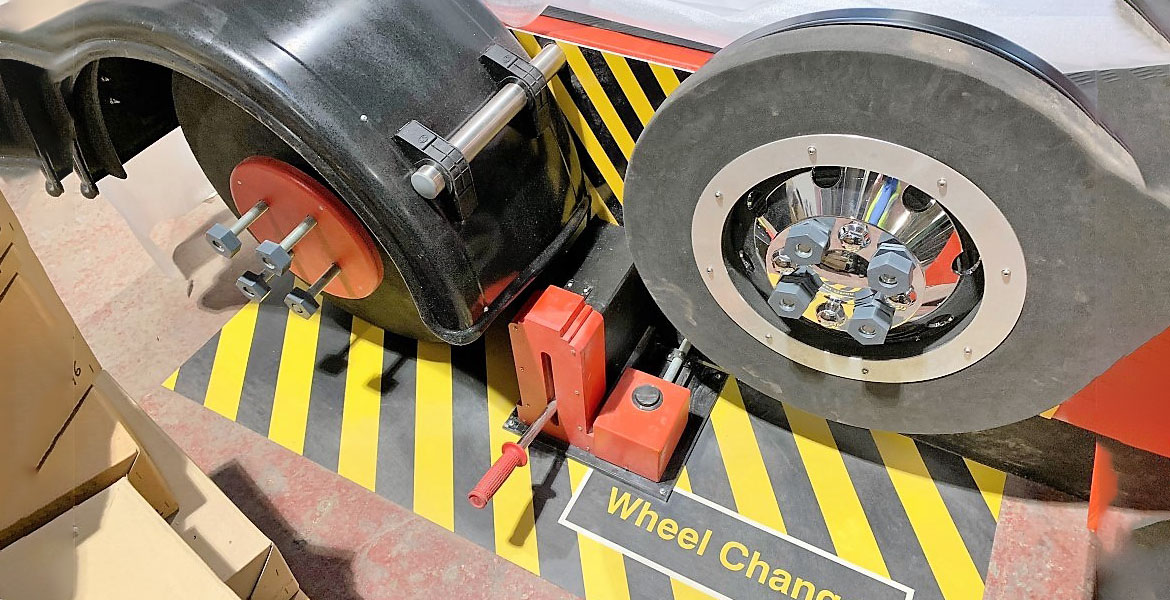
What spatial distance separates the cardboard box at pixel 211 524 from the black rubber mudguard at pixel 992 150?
2.18ft

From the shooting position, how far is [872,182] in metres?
0.78

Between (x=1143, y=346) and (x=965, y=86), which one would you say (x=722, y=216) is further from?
(x=1143, y=346)

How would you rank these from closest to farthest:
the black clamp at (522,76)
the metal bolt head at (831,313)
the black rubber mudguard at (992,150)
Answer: the black rubber mudguard at (992,150), the metal bolt head at (831,313), the black clamp at (522,76)

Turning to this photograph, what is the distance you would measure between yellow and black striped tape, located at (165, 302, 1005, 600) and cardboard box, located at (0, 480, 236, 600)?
431 mm

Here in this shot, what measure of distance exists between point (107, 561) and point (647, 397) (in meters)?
0.72

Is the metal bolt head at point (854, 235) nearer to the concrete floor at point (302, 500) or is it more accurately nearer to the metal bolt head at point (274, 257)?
the concrete floor at point (302, 500)

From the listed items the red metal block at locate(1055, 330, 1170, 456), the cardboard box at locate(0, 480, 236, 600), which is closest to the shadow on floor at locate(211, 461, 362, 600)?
the cardboard box at locate(0, 480, 236, 600)

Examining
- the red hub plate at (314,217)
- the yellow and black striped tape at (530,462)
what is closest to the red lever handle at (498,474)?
the yellow and black striped tape at (530,462)

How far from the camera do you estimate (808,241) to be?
2.64 ft

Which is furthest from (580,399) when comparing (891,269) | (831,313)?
(891,269)

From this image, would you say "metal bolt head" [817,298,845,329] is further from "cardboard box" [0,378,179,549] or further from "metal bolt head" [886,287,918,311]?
"cardboard box" [0,378,179,549]

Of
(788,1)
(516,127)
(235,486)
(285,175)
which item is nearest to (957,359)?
Result: (788,1)

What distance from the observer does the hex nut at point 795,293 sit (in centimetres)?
85

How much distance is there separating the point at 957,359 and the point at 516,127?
1.98 feet
